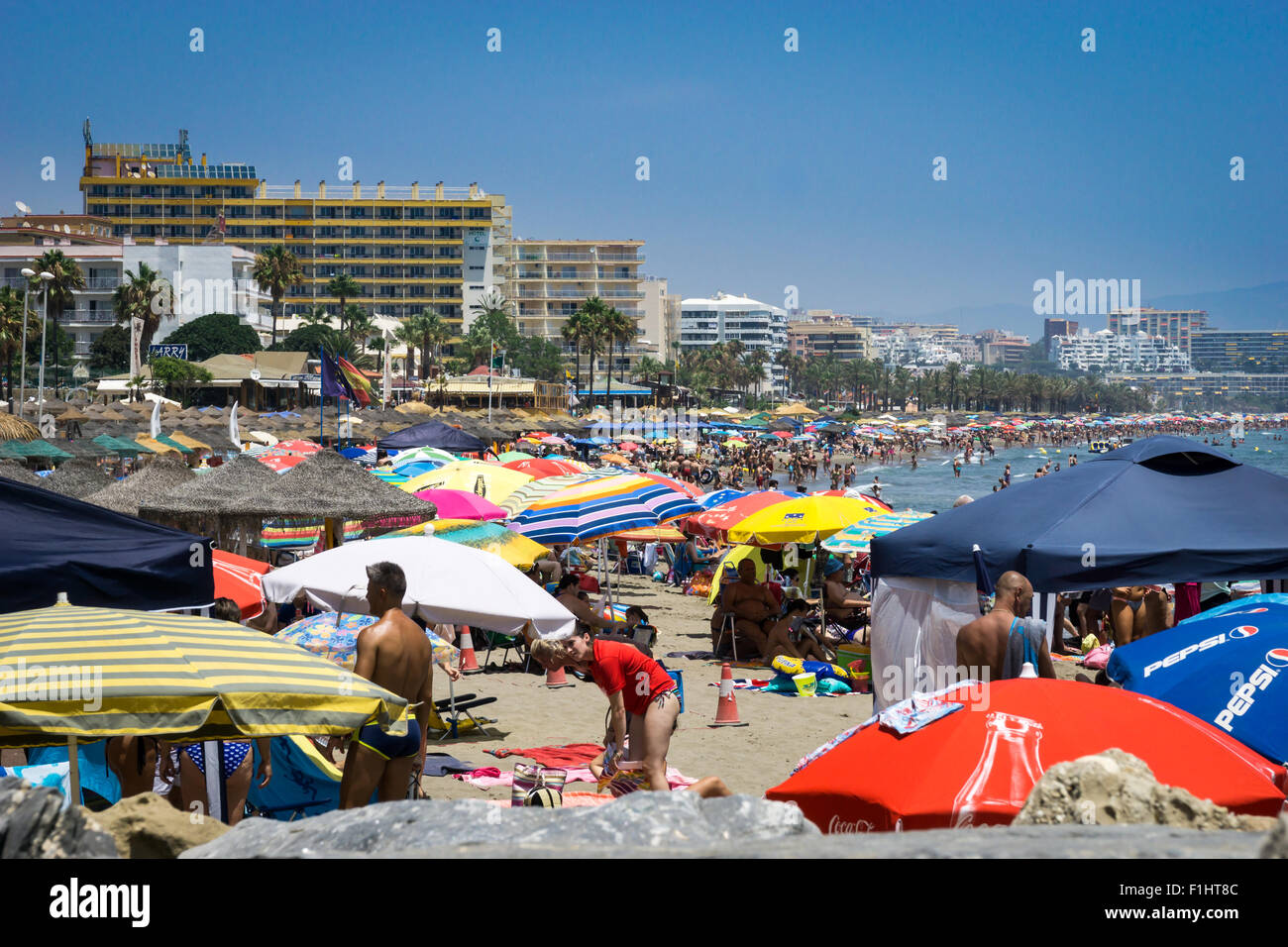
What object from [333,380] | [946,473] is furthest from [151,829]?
[946,473]

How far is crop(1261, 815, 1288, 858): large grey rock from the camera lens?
2061 millimetres

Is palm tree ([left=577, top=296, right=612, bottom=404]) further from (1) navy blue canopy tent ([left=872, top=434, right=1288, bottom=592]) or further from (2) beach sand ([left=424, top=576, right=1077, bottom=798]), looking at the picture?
(1) navy blue canopy tent ([left=872, top=434, right=1288, bottom=592])

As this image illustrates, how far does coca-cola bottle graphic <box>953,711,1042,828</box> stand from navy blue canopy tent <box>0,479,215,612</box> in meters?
4.35

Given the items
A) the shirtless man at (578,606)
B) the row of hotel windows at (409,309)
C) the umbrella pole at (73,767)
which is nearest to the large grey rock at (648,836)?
the umbrella pole at (73,767)

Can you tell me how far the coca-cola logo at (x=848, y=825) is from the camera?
4.24m

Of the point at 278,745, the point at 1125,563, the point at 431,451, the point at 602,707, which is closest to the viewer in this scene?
the point at 278,745

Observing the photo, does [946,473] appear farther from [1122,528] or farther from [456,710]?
[1122,528]

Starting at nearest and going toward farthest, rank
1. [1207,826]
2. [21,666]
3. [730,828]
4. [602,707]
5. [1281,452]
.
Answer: [730,828], [1207,826], [21,666], [602,707], [1281,452]

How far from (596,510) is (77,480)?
687 centimetres

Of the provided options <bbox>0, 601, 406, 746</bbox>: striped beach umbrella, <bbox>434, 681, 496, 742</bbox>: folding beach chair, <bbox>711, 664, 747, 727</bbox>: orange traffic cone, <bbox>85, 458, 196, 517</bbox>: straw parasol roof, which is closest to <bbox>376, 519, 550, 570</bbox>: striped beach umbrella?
<bbox>434, 681, 496, 742</bbox>: folding beach chair
